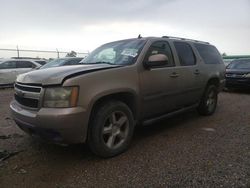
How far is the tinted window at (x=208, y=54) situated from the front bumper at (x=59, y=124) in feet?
12.4

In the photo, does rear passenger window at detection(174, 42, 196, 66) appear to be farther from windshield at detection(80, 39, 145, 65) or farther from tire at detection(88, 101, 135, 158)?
tire at detection(88, 101, 135, 158)

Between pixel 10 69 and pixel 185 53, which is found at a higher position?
pixel 185 53

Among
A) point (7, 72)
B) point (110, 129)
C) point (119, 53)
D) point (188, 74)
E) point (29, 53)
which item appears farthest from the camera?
point (29, 53)

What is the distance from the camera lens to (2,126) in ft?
18.1

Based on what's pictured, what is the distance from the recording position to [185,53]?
18.2 feet

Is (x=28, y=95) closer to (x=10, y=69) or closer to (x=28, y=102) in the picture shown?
(x=28, y=102)

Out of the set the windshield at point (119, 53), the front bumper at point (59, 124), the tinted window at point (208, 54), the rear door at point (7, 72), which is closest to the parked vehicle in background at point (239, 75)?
the tinted window at point (208, 54)

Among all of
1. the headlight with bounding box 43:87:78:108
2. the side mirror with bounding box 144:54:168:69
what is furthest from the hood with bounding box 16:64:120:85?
the side mirror with bounding box 144:54:168:69

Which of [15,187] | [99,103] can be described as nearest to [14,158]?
[15,187]

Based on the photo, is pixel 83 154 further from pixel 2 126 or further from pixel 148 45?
pixel 2 126

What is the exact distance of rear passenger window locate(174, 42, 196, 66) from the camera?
5305 millimetres

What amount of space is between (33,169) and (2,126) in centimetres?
241

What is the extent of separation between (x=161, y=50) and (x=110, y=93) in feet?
5.40

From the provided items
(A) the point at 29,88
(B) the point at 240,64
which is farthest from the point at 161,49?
(B) the point at 240,64
